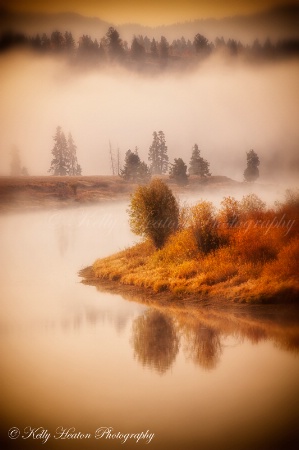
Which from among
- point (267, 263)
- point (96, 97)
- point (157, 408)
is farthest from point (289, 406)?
point (96, 97)

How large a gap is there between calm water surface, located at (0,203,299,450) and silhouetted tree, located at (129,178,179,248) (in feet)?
3.77

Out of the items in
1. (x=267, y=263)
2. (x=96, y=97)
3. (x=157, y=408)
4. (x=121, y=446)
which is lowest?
(x=121, y=446)

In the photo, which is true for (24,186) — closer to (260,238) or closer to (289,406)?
(260,238)

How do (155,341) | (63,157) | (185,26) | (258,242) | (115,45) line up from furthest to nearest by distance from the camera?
(258,242)
(63,157)
(115,45)
(185,26)
(155,341)

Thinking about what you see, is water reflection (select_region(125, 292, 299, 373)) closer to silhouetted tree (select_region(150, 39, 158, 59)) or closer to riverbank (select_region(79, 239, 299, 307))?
riverbank (select_region(79, 239, 299, 307))

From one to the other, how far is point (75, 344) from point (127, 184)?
3.79m

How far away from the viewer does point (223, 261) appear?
11.1 metres

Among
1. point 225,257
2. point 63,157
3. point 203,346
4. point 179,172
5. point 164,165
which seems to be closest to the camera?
point 203,346

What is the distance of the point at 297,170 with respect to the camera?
9570mm

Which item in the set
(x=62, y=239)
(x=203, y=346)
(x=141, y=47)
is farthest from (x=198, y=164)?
(x=203, y=346)

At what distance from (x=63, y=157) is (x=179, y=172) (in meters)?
2.62

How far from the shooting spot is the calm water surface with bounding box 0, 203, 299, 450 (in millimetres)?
7023

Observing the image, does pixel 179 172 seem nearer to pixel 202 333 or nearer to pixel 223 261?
pixel 223 261

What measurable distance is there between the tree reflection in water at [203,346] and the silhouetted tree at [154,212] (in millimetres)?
3219
